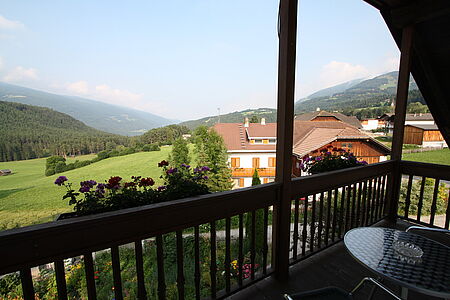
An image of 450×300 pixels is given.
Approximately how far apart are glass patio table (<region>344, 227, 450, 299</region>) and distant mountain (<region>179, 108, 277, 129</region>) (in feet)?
3.62

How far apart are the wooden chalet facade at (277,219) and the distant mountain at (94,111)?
680mm

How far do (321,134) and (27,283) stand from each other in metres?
2.91

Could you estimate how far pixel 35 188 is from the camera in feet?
3.67

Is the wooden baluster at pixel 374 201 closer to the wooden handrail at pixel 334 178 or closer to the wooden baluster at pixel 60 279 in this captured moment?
the wooden handrail at pixel 334 178

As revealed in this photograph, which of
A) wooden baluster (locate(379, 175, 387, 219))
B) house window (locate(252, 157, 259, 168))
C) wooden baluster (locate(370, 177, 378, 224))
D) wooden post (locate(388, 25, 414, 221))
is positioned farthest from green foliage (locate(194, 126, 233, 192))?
wooden post (locate(388, 25, 414, 221))

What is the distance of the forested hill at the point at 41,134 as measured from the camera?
1.04 m

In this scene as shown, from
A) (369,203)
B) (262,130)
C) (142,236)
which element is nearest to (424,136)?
(369,203)

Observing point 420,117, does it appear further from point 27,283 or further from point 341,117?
point 27,283

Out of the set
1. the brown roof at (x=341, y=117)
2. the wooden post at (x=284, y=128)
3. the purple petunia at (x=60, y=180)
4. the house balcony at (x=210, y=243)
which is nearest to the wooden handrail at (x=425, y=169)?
the house balcony at (x=210, y=243)

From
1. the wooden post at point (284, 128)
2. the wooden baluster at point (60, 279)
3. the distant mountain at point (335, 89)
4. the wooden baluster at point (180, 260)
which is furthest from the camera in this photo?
the distant mountain at point (335, 89)

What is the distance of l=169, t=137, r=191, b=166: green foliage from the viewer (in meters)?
1.67

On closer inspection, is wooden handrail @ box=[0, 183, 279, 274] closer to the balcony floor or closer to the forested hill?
the forested hill

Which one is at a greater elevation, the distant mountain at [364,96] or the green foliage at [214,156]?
the distant mountain at [364,96]

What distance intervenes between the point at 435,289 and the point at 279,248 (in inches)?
40.2
